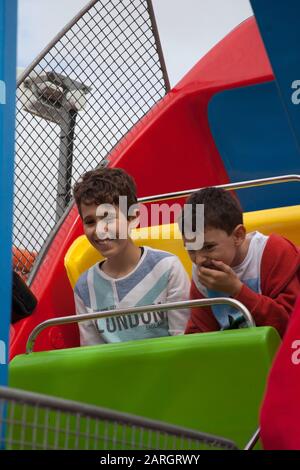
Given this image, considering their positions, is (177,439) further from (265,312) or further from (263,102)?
(263,102)

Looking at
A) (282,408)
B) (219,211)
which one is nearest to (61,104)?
(219,211)

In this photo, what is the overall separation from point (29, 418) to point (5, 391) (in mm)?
218

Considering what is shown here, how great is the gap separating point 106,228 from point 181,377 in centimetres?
50

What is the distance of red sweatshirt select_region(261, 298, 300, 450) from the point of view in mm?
1048

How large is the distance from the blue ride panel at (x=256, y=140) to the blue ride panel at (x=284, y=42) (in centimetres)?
105

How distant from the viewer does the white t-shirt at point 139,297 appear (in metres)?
1.68

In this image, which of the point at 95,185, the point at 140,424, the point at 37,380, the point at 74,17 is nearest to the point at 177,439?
the point at 140,424

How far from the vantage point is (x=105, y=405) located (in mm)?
1381

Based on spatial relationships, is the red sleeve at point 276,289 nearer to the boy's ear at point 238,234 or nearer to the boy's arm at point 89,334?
the boy's ear at point 238,234

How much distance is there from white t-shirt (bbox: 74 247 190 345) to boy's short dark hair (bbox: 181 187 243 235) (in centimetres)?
21

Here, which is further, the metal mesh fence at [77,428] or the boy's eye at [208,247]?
the boy's eye at [208,247]

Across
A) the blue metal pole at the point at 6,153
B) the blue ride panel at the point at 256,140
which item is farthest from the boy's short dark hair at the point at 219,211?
the blue ride panel at the point at 256,140

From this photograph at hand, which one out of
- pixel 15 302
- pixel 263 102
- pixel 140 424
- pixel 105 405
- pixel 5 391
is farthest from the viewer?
pixel 263 102

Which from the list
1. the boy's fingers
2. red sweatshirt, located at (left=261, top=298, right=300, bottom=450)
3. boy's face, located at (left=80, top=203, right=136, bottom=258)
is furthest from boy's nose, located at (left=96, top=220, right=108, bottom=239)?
red sweatshirt, located at (left=261, top=298, right=300, bottom=450)
